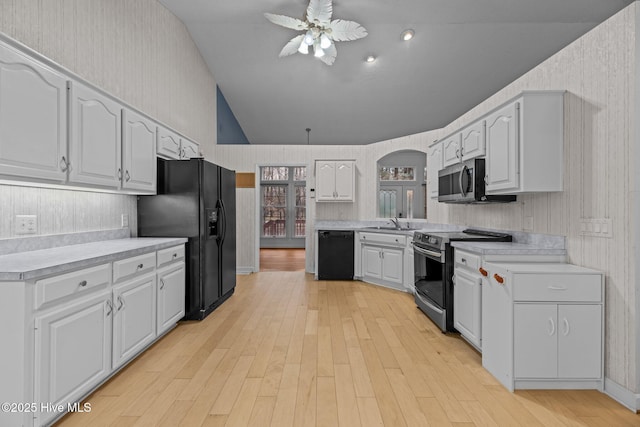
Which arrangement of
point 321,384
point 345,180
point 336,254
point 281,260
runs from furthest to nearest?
point 281,260 → point 345,180 → point 336,254 → point 321,384

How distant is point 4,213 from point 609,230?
381cm

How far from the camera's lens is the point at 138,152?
2.94 m

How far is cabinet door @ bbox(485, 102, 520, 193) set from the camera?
248 centimetres

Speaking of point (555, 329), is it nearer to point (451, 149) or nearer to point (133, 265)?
point (451, 149)

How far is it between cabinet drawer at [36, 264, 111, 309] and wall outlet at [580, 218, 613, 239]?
3.22m

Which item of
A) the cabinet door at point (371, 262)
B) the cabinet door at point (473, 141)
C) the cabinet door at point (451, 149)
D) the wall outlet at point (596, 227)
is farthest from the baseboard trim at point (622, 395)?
the cabinet door at point (371, 262)

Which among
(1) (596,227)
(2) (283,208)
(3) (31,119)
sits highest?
(3) (31,119)

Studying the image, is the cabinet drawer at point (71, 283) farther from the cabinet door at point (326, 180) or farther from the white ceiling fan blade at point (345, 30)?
the cabinet door at point (326, 180)

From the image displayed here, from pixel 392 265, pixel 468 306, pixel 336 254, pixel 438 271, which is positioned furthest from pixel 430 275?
pixel 336 254

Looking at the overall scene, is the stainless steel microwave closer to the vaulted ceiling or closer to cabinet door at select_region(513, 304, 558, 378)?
cabinet door at select_region(513, 304, 558, 378)

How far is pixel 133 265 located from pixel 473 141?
10.3 ft

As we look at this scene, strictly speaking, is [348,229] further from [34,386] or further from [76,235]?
[34,386]

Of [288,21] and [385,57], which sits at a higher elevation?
[385,57]

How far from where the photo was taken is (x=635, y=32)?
1.88 metres
